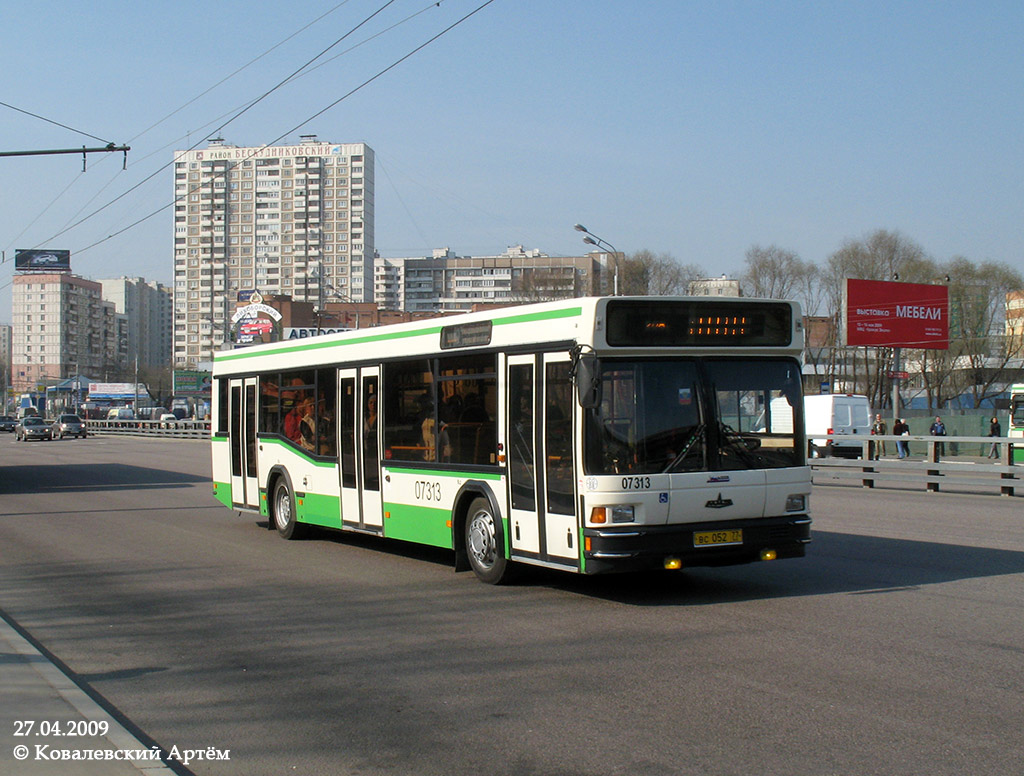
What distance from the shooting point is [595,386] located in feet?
27.7

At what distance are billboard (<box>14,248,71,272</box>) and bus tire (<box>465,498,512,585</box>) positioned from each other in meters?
97.2

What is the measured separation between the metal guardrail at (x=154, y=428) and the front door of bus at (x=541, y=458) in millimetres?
54142

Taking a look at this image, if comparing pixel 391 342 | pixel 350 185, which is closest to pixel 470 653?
pixel 391 342

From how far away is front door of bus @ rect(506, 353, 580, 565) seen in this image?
29.6 feet

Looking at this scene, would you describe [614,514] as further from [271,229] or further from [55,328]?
[55,328]

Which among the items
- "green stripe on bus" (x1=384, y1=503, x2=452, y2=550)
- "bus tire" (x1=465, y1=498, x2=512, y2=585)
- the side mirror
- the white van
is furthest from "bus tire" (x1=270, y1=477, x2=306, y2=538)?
the white van

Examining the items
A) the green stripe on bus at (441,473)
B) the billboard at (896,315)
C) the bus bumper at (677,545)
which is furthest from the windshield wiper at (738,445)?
the billboard at (896,315)

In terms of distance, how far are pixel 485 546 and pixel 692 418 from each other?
2590mm

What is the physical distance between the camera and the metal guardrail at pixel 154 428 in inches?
2502

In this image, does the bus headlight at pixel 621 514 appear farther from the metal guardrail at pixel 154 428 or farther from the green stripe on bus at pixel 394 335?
the metal guardrail at pixel 154 428

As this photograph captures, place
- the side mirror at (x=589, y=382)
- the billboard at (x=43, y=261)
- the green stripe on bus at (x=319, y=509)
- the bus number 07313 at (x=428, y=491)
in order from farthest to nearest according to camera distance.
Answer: the billboard at (x=43, y=261)
the green stripe on bus at (x=319, y=509)
the bus number 07313 at (x=428, y=491)
the side mirror at (x=589, y=382)

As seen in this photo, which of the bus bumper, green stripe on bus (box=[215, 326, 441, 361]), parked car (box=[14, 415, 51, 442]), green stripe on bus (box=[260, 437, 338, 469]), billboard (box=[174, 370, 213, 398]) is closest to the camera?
the bus bumper

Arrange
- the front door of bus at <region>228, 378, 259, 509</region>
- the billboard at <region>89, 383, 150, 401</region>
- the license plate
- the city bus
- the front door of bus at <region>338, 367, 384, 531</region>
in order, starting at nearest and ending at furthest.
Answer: the city bus, the license plate, the front door of bus at <region>338, 367, 384, 531</region>, the front door of bus at <region>228, 378, 259, 509</region>, the billboard at <region>89, 383, 150, 401</region>

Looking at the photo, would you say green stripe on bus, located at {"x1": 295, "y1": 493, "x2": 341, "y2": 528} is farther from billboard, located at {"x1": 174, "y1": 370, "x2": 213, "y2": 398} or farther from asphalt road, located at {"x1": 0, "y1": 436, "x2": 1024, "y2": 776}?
billboard, located at {"x1": 174, "y1": 370, "x2": 213, "y2": 398}
